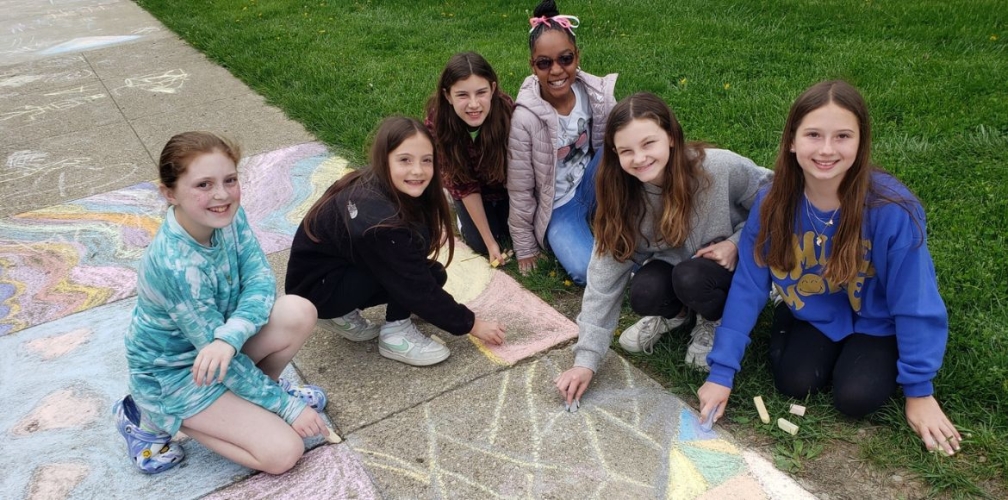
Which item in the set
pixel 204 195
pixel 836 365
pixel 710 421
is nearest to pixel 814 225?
pixel 836 365

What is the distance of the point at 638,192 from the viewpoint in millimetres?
2668

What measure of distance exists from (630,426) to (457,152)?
155 cm

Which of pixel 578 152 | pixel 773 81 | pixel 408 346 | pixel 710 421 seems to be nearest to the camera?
pixel 710 421

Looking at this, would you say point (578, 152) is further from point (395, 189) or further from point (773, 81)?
point (773, 81)

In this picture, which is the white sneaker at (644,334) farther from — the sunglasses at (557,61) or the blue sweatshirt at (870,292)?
the sunglasses at (557,61)

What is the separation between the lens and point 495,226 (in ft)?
12.6

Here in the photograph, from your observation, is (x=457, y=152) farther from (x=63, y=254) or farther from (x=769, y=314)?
(x=63, y=254)

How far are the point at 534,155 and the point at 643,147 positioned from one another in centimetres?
95

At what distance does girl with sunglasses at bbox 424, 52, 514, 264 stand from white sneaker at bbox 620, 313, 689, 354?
35.9 inches

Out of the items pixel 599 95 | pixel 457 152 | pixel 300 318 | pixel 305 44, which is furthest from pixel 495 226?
pixel 305 44

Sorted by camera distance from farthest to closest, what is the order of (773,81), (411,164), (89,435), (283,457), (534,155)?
(773,81) < (534,155) < (411,164) < (89,435) < (283,457)

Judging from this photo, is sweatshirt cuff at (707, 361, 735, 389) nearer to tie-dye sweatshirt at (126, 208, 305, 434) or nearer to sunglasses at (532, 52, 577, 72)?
tie-dye sweatshirt at (126, 208, 305, 434)

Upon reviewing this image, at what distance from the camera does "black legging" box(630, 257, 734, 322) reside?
8.51ft

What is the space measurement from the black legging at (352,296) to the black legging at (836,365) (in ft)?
4.19
